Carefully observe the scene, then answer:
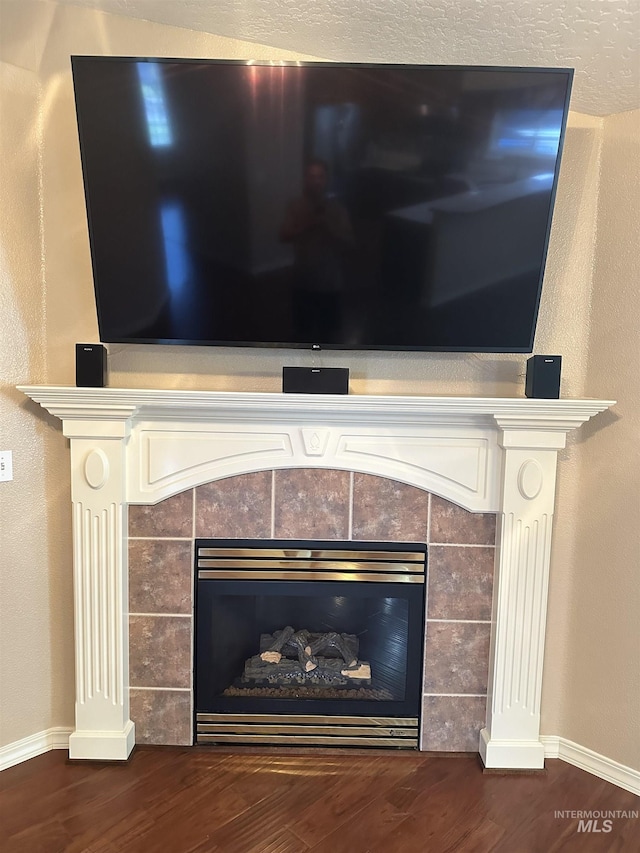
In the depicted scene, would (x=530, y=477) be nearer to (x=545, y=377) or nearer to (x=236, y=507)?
(x=545, y=377)

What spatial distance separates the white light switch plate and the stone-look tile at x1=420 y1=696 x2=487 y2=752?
1691 millimetres

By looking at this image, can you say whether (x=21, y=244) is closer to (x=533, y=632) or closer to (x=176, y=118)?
(x=176, y=118)

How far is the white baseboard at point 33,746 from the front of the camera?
1.91 m

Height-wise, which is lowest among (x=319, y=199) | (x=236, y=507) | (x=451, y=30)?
(x=236, y=507)

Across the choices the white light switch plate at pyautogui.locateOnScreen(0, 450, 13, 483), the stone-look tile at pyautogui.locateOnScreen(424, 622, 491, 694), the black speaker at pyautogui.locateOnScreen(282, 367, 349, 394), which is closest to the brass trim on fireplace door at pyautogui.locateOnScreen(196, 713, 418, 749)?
the stone-look tile at pyautogui.locateOnScreen(424, 622, 491, 694)

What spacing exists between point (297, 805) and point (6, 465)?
149 centimetres

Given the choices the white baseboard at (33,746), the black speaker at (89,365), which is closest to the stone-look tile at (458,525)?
the black speaker at (89,365)

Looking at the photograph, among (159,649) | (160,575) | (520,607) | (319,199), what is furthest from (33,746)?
(319,199)

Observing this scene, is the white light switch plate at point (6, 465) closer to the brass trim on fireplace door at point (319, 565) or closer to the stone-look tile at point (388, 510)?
the brass trim on fireplace door at point (319, 565)

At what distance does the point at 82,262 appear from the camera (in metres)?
1.91

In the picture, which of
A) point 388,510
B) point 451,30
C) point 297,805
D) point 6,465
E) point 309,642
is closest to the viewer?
point 451,30

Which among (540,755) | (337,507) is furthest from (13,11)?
(540,755)

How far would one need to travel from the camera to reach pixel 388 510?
1.96 meters

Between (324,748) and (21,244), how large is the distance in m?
2.10
